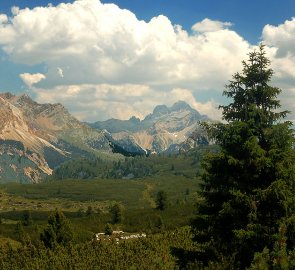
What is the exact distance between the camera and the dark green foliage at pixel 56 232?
6638cm

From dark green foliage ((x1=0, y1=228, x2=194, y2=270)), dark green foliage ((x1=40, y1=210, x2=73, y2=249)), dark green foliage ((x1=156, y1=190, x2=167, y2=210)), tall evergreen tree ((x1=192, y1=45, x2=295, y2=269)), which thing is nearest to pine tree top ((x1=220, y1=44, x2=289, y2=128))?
tall evergreen tree ((x1=192, y1=45, x2=295, y2=269))

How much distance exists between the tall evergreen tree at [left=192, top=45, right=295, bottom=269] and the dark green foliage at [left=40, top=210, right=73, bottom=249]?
4193 centimetres

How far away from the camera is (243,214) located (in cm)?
2673

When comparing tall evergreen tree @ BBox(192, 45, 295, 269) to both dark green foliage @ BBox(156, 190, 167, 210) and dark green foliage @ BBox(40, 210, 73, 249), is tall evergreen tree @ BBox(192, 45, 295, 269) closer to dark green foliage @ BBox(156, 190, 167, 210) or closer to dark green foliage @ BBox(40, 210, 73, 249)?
dark green foliage @ BBox(40, 210, 73, 249)

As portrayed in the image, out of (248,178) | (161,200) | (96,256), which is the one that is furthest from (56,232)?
(161,200)

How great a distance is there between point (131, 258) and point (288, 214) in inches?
1046

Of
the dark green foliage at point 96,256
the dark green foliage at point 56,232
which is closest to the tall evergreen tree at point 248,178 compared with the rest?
the dark green foliage at point 96,256

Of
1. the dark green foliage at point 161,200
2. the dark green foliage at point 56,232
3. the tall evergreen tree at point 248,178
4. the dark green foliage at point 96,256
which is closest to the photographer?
the tall evergreen tree at point 248,178

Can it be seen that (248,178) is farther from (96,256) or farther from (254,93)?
(96,256)

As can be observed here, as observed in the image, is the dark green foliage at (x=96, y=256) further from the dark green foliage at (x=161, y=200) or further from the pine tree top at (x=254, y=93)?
the dark green foliage at (x=161, y=200)

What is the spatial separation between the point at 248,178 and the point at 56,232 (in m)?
46.0

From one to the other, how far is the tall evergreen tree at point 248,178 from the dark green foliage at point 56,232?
4193cm

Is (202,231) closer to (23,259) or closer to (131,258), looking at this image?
(131,258)

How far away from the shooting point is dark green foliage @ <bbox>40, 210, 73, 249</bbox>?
66.4m
